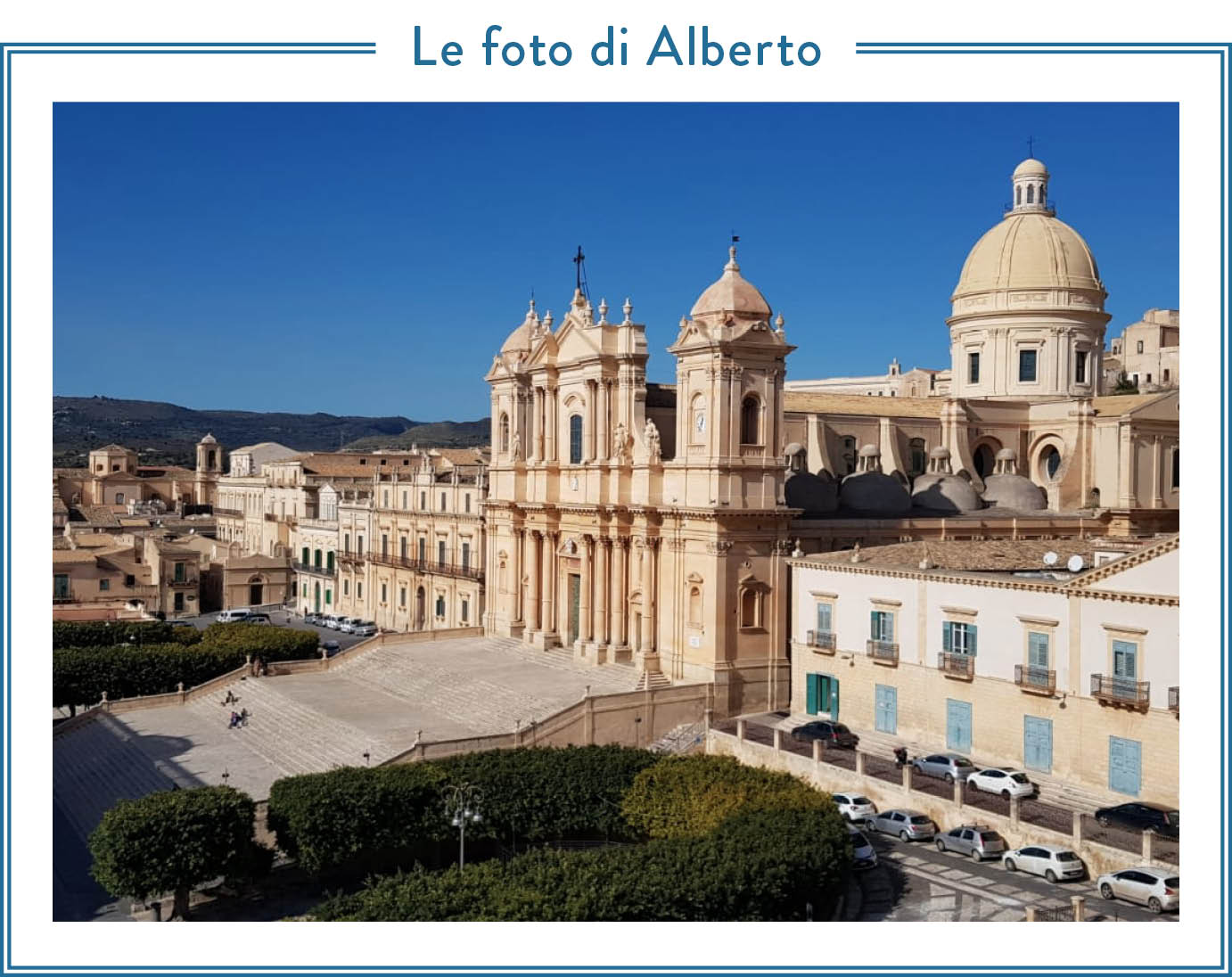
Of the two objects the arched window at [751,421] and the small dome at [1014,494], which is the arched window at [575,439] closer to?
the arched window at [751,421]

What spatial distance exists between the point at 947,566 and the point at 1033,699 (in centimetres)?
529

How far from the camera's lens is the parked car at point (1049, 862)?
25.8 meters

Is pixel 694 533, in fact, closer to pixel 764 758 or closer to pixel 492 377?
pixel 764 758

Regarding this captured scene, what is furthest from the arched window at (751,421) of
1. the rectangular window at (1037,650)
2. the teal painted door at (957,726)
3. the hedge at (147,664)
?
the hedge at (147,664)

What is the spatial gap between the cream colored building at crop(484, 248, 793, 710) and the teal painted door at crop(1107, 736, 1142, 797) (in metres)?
12.1

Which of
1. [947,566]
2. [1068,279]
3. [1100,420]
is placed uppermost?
[1068,279]

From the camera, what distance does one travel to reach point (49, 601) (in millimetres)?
15242

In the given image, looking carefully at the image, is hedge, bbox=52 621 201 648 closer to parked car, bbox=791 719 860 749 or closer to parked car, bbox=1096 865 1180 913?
parked car, bbox=791 719 860 749

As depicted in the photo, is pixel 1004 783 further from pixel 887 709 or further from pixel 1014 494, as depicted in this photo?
pixel 1014 494

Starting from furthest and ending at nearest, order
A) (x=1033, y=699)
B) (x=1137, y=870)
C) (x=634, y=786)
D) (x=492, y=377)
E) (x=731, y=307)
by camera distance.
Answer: (x=492, y=377)
(x=731, y=307)
(x=1033, y=699)
(x=634, y=786)
(x=1137, y=870)

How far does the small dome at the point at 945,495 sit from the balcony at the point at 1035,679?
16.9 meters

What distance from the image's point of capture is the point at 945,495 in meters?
48.3

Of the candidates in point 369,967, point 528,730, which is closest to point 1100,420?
point 528,730

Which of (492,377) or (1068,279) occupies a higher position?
(1068,279)
